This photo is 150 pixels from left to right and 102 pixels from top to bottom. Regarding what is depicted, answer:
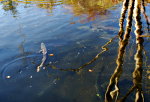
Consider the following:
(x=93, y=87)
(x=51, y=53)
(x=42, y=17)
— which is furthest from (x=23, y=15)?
(x=93, y=87)

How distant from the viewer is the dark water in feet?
16.0

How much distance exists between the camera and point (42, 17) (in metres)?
11.7

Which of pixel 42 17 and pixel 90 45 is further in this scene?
pixel 42 17

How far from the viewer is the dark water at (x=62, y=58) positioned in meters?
4.88

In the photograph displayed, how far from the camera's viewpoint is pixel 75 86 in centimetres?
509

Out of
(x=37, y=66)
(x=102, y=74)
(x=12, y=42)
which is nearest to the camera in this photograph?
(x=102, y=74)

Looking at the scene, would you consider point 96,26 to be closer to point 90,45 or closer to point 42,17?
point 90,45

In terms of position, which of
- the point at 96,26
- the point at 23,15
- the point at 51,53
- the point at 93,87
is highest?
the point at 23,15

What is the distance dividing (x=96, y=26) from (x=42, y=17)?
166 inches

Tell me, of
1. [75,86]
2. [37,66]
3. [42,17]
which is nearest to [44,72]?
[37,66]

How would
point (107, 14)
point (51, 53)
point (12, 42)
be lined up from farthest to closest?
point (107, 14) → point (12, 42) → point (51, 53)

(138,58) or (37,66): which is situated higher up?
(138,58)

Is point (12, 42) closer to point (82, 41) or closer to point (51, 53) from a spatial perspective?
point (51, 53)

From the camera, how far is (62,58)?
6551 mm
